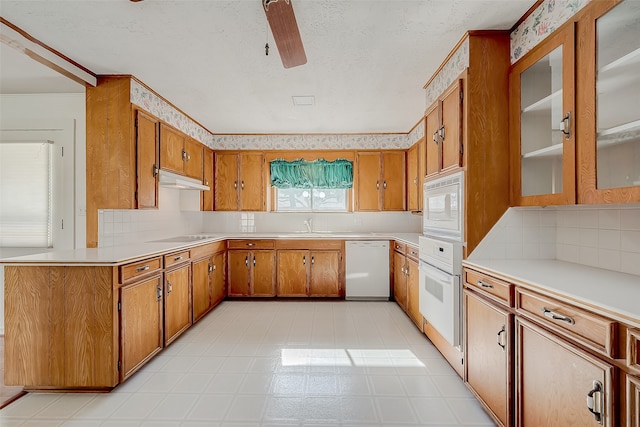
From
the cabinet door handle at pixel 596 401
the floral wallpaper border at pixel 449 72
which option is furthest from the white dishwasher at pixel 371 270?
the cabinet door handle at pixel 596 401

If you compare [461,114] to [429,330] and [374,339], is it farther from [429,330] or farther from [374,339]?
[374,339]

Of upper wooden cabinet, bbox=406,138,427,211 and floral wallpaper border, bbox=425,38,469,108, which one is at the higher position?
floral wallpaper border, bbox=425,38,469,108

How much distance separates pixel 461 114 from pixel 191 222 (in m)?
3.75

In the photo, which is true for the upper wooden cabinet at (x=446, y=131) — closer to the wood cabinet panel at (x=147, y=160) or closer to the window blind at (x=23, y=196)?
the wood cabinet panel at (x=147, y=160)

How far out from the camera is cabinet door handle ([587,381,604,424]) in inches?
40.8

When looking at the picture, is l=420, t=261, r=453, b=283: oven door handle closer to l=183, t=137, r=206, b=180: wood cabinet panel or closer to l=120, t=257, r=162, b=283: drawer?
l=120, t=257, r=162, b=283: drawer

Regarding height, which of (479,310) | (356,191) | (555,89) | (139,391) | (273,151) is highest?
(273,151)

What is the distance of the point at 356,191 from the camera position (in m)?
4.64

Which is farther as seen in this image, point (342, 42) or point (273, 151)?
point (273, 151)

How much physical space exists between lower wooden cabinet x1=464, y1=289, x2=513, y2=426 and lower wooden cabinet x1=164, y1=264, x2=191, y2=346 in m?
2.40

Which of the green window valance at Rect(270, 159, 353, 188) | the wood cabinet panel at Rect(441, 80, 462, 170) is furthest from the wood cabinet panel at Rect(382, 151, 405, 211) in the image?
the wood cabinet panel at Rect(441, 80, 462, 170)

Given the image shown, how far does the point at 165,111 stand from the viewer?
330 cm

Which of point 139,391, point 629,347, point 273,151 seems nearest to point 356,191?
point 273,151

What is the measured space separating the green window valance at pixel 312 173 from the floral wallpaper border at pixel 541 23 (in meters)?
2.80
